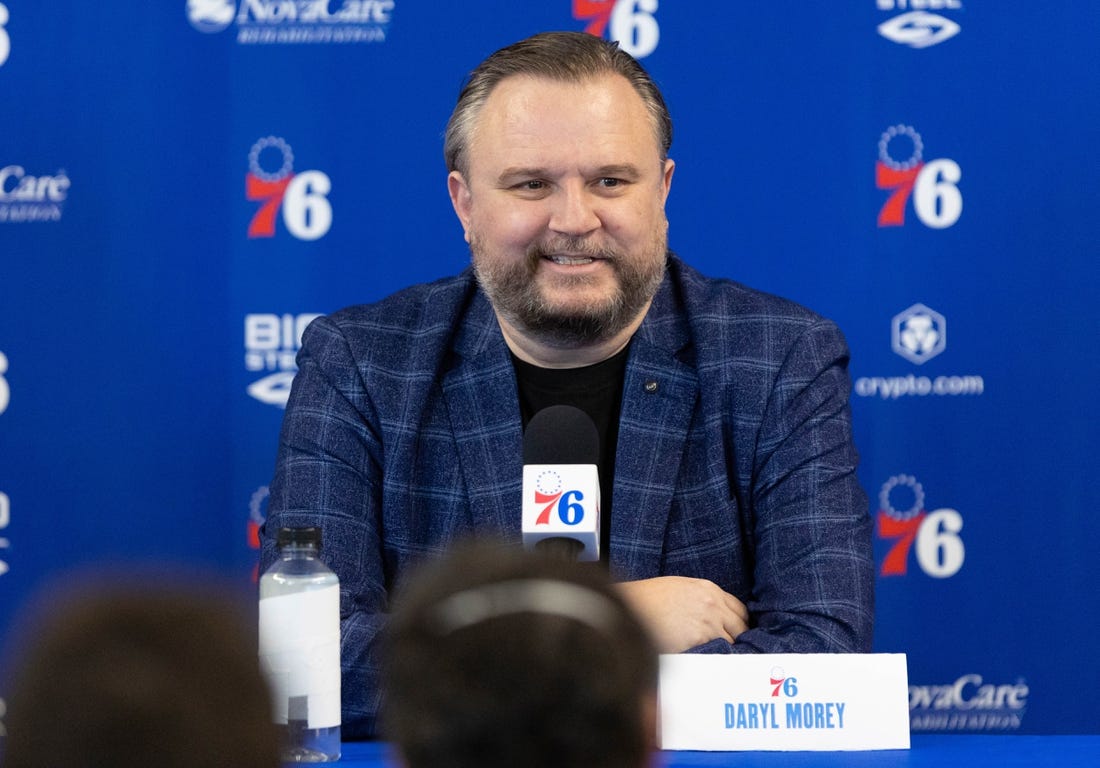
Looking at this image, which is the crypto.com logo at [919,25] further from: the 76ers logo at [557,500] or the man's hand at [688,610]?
the 76ers logo at [557,500]

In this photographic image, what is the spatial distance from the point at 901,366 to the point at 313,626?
2077 mm

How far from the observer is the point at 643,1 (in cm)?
340

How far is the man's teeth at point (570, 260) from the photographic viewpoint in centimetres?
260

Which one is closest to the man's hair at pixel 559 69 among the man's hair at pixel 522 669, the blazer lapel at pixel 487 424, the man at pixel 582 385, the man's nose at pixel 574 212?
the man at pixel 582 385

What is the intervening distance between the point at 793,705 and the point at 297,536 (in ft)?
2.13

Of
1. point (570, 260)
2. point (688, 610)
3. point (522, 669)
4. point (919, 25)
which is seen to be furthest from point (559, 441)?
point (919, 25)

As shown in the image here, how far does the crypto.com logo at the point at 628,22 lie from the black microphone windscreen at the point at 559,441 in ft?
5.48

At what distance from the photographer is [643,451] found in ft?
8.30

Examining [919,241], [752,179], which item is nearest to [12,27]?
[752,179]

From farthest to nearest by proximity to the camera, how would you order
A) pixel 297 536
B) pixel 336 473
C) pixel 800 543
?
pixel 336 473 < pixel 800 543 < pixel 297 536

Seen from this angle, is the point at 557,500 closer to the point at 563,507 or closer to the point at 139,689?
the point at 563,507

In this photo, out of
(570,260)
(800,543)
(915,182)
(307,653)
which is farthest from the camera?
(915,182)

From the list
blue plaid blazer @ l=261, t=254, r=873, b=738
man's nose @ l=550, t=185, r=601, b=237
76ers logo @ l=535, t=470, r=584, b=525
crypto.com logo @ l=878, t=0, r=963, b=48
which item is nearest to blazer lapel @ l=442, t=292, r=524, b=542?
blue plaid blazer @ l=261, t=254, r=873, b=738

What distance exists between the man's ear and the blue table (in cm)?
127
